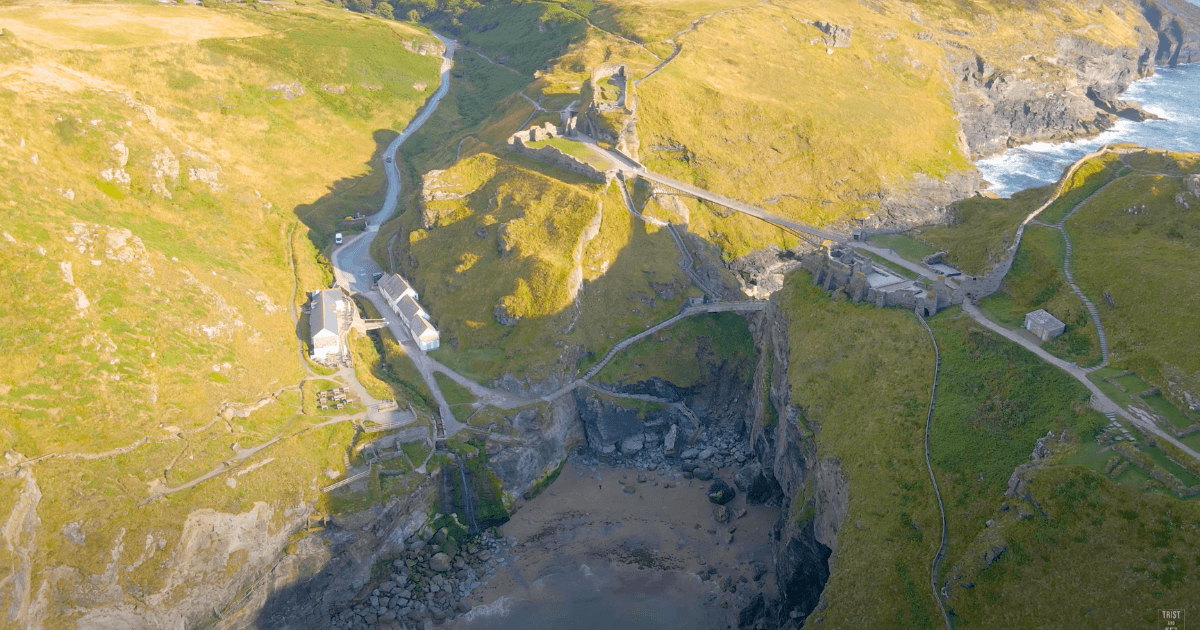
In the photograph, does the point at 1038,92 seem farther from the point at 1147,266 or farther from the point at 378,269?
the point at 378,269

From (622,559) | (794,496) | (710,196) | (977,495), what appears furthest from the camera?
(710,196)

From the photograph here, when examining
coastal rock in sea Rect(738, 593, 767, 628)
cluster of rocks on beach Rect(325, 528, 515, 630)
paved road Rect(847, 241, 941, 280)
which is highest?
paved road Rect(847, 241, 941, 280)

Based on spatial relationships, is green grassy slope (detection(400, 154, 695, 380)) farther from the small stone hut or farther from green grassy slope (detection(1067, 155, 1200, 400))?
green grassy slope (detection(1067, 155, 1200, 400))

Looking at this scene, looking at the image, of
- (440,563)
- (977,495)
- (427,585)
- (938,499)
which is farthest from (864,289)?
(427,585)

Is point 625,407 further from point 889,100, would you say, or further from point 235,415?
point 889,100

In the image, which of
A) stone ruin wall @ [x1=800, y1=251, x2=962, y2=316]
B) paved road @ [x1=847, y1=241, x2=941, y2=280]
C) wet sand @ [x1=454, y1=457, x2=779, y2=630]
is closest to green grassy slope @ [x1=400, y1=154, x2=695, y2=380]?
wet sand @ [x1=454, y1=457, x2=779, y2=630]

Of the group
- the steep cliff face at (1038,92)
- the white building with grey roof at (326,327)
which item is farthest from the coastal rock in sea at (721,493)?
the steep cliff face at (1038,92)
